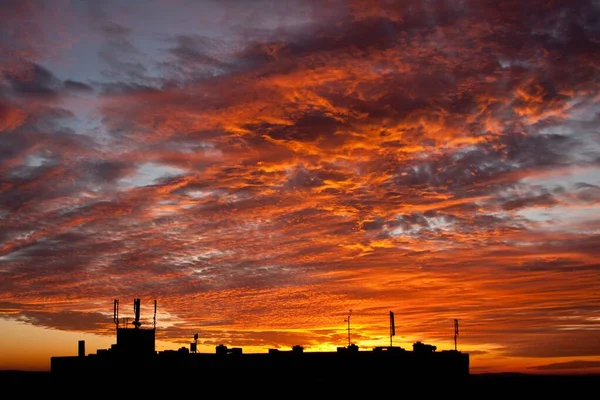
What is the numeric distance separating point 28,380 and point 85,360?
10.7 m

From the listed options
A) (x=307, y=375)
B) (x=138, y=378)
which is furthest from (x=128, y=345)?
(x=307, y=375)

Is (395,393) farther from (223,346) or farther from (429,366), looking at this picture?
(223,346)

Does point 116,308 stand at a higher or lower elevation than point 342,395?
higher

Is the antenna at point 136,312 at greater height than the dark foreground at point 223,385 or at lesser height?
greater

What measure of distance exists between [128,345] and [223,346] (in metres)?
16.9

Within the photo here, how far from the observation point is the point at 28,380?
364ft

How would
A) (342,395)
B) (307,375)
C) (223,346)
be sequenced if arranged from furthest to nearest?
1. (223,346)
2. (307,375)
3. (342,395)

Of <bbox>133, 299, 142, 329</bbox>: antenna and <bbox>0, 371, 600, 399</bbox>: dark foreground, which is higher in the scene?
<bbox>133, 299, 142, 329</bbox>: antenna

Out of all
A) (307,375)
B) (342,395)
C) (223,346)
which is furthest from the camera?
(223,346)

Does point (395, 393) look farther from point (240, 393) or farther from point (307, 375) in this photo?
point (240, 393)

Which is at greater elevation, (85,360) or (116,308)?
(116,308)

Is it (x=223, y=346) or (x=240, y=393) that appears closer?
(x=240, y=393)

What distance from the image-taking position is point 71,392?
105 m

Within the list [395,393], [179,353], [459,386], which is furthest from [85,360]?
[459,386]
